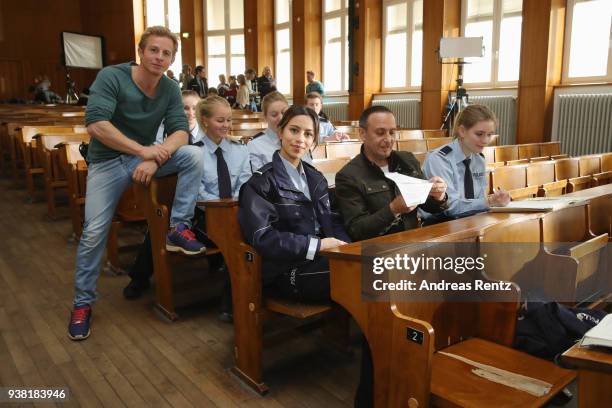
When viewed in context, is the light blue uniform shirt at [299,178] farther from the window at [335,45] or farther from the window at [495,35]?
the window at [335,45]

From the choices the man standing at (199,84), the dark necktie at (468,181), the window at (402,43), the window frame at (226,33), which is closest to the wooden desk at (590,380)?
the dark necktie at (468,181)

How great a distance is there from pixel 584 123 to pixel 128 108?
22.4ft

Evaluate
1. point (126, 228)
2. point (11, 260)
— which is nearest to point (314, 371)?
point (11, 260)

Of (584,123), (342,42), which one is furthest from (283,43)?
(584,123)

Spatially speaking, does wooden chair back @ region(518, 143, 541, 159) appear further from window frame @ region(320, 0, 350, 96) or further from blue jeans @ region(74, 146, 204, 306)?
window frame @ region(320, 0, 350, 96)

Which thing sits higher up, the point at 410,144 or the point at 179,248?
the point at 410,144

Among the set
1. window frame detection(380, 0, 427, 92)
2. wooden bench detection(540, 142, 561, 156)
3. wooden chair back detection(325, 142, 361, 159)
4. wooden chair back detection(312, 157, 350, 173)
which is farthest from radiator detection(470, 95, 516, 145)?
wooden chair back detection(312, 157, 350, 173)

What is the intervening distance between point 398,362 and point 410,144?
3.93 m

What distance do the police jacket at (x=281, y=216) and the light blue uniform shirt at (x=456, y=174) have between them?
63cm

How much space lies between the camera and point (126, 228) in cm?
463

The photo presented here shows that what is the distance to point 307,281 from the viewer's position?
1.87 m

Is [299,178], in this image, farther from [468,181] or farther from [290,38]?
[290,38]

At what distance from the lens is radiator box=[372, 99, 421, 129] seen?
9.51 meters

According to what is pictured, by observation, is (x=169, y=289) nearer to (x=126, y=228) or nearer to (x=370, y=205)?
(x=370, y=205)
